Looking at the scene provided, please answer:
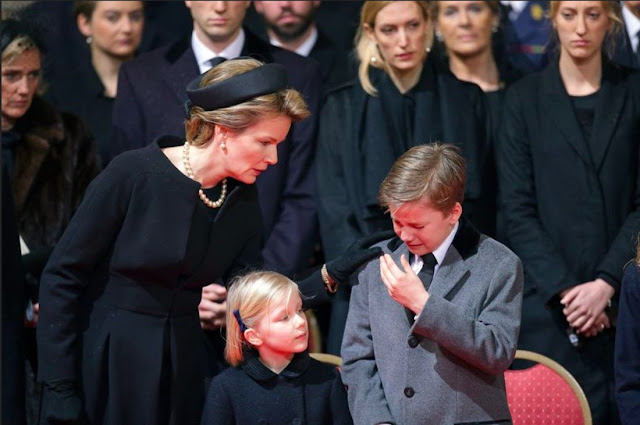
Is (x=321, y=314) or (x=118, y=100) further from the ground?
(x=118, y=100)

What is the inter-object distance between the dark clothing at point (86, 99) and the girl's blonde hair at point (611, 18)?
84.8 inches

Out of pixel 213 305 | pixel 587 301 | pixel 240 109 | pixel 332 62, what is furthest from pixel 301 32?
pixel 240 109

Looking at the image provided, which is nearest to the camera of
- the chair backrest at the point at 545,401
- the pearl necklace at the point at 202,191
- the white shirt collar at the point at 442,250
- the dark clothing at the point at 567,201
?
the white shirt collar at the point at 442,250

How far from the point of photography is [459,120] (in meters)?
4.93

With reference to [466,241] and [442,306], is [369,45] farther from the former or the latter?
[442,306]

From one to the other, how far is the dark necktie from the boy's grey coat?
0.02 meters

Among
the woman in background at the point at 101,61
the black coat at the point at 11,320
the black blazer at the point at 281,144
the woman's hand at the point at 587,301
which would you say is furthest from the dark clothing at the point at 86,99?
the woman's hand at the point at 587,301

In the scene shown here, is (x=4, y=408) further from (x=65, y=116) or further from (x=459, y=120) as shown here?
(x=459, y=120)

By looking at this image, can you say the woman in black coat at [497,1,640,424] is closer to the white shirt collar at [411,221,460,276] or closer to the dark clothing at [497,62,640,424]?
the dark clothing at [497,62,640,424]

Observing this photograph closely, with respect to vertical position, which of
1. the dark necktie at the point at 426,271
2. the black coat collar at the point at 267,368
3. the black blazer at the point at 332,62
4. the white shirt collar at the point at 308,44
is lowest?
the black coat collar at the point at 267,368

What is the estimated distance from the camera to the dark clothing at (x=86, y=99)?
18.5ft

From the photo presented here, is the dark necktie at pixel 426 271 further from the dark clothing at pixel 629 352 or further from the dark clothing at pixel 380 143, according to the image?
the dark clothing at pixel 380 143

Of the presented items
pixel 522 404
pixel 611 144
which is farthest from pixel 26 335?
pixel 611 144

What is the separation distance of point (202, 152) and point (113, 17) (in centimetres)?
213
